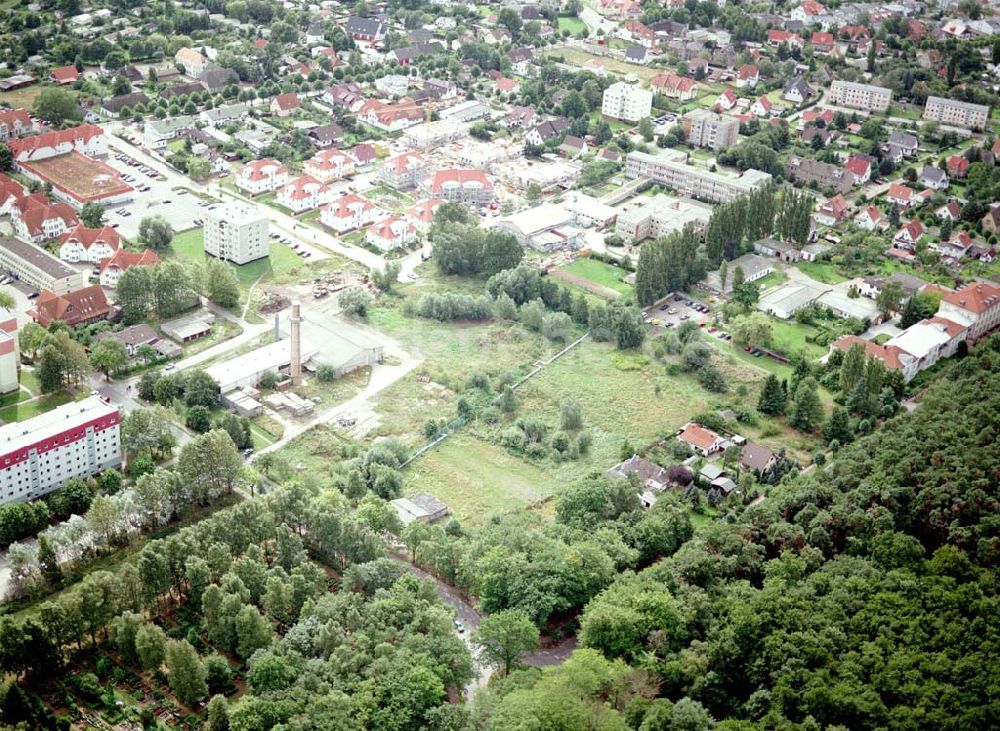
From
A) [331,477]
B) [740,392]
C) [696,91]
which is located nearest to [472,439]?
[331,477]

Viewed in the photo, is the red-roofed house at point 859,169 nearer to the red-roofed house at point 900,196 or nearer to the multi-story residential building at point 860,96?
the red-roofed house at point 900,196

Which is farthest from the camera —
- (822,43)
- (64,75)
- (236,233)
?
(822,43)

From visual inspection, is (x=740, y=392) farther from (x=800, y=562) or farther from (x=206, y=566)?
(x=206, y=566)

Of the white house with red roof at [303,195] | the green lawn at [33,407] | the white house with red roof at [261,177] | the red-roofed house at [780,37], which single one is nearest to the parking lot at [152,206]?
the white house with red roof at [261,177]

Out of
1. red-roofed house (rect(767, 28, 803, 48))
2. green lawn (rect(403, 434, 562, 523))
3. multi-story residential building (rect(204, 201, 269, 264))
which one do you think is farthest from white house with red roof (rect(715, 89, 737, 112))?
green lawn (rect(403, 434, 562, 523))

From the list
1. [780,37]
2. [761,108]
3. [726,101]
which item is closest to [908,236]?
[761,108]

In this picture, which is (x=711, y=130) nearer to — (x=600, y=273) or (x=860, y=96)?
(x=860, y=96)
